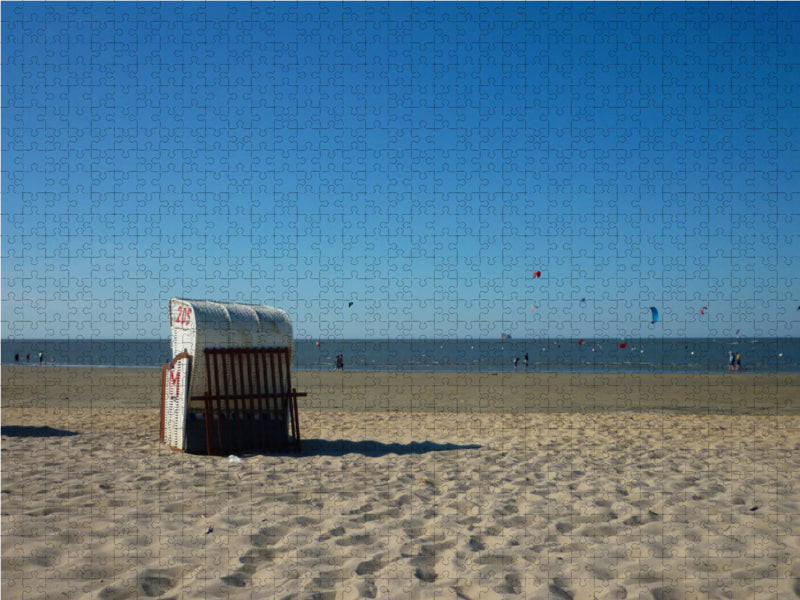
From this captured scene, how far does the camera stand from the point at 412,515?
231 inches

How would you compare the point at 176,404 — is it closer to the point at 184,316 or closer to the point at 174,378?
the point at 174,378

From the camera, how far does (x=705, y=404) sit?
68.5ft

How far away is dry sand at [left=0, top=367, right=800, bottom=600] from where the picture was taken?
169 inches

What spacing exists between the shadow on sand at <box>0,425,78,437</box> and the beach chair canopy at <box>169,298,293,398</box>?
308cm

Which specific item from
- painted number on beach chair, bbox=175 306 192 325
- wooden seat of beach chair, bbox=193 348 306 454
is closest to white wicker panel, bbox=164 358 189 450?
wooden seat of beach chair, bbox=193 348 306 454

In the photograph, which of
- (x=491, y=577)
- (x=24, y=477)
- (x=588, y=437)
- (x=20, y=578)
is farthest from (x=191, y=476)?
(x=588, y=437)

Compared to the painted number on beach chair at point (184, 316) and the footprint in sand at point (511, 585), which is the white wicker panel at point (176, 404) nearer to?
the painted number on beach chair at point (184, 316)

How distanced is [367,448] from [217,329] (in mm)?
3074

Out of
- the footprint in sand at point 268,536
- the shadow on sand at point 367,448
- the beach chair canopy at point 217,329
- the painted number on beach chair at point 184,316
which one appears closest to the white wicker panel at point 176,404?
the beach chair canopy at point 217,329

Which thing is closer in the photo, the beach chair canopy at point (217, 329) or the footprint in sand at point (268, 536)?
the footprint in sand at point (268, 536)

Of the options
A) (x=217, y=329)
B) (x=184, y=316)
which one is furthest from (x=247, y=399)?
(x=184, y=316)

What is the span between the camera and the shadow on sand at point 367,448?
994cm

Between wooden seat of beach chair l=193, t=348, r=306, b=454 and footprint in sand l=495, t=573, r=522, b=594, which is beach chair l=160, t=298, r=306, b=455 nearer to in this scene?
wooden seat of beach chair l=193, t=348, r=306, b=454

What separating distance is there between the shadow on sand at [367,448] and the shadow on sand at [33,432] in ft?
14.2
